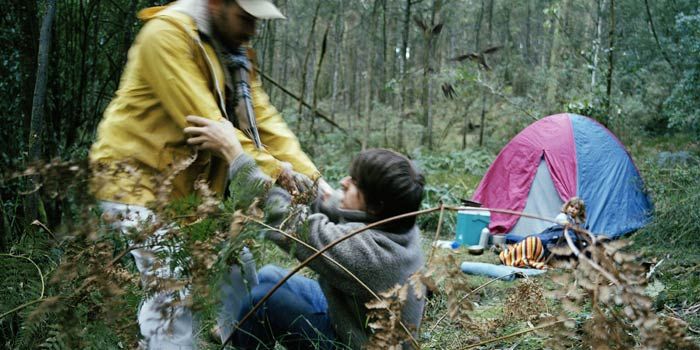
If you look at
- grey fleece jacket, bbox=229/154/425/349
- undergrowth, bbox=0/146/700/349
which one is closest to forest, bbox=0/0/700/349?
undergrowth, bbox=0/146/700/349

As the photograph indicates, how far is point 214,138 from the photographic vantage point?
1.95 meters

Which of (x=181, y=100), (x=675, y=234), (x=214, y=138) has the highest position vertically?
(x=181, y=100)

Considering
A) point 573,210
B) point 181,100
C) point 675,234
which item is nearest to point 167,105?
point 181,100

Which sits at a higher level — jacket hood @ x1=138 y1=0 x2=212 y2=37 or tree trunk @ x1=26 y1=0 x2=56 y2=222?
jacket hood @ x1=138 y1=0 x2=212 y2=37

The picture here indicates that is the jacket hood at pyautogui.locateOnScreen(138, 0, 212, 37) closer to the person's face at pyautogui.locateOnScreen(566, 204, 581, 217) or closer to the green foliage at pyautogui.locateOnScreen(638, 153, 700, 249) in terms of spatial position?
the person's face at pyautogui.locateOnScreen(566, 204, 581, 217)

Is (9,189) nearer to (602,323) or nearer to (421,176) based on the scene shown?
(421,176)

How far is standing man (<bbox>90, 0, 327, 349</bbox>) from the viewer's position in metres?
2.00

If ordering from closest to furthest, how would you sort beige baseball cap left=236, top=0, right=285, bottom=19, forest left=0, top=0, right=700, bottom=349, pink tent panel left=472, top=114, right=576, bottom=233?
forest left=0, top=0, right=700, bottom=349
beige baseball cap left=236, top=0, right=285, bottom=19
pink tent panel left=472, top=114, right=576, bottom=233

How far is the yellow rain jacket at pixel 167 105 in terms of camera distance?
6.68ft

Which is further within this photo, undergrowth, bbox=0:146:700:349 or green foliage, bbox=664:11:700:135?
green foliage, bbox=664:11:700:135

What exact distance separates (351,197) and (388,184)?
18 cm

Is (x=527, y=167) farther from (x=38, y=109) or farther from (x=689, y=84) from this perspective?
(x=689, y=84)

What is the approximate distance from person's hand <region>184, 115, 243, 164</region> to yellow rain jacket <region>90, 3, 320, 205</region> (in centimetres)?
5

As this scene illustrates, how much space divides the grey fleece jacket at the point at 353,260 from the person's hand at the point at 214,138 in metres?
0.05
